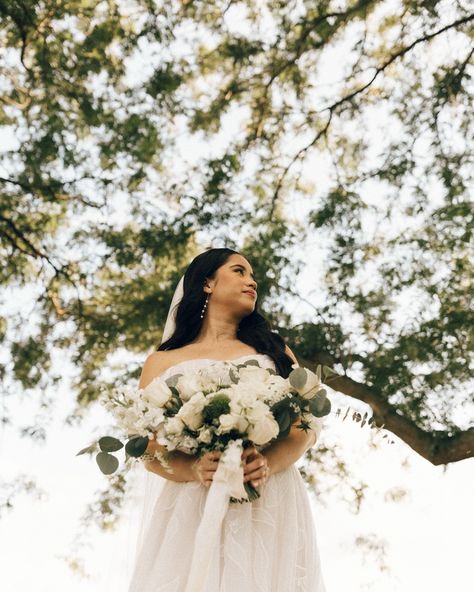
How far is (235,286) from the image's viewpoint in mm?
4449

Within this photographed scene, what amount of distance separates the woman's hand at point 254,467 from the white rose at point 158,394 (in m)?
0.38

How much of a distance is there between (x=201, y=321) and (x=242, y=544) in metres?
1.52

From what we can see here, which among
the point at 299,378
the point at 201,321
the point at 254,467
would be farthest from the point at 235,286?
the point at 254,467

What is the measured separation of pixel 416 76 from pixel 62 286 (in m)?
4.39

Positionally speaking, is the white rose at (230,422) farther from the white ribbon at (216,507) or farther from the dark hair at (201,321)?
the dark hair at (201,321)

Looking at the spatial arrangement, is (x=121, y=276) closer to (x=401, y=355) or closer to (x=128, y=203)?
(x=128, y=203)

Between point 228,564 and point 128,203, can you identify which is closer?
point 228,564

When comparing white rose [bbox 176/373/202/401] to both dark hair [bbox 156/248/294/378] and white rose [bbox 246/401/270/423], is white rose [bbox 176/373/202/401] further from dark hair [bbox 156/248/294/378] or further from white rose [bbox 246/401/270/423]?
dark hair [bbox 156/248/294/378]

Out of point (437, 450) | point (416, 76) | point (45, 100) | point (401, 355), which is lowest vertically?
point (437, 450)

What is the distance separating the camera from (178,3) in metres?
8.66

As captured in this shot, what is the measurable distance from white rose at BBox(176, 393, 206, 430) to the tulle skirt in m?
0.47

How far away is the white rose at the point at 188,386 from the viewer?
3262 mm

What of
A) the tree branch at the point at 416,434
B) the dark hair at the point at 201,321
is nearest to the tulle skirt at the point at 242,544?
the dark hair at the point at 201,321

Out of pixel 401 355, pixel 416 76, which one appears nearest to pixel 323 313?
pixel 401 355
